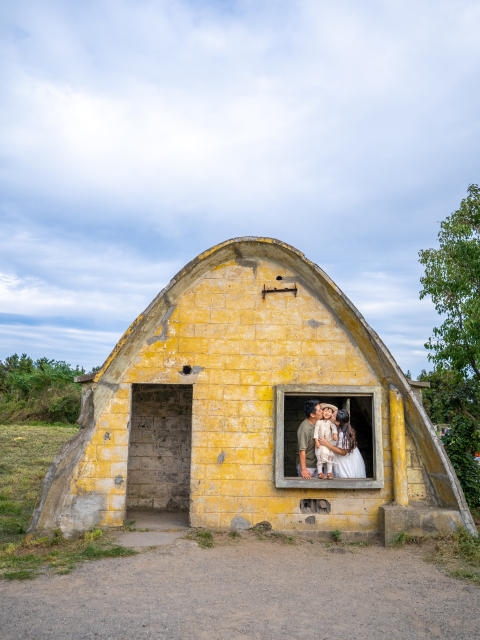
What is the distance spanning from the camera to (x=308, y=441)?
7.00 metres

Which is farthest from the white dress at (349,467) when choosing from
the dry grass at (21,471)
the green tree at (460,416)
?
the dry grass at (21,471)

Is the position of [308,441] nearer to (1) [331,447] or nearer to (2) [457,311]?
(1) [331,447]

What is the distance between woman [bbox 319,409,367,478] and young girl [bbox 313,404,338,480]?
7cm

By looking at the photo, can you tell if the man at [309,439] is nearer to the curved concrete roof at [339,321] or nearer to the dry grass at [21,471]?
the curved concrete roof at [339,321]

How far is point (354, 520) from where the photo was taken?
6.48m

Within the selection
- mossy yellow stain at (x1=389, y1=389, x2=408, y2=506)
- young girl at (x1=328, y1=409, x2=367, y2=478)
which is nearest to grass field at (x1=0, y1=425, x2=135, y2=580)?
young girl at (x1=328, y1=409, x2=367, y2=478)

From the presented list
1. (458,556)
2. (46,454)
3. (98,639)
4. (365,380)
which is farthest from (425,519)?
(46,454)

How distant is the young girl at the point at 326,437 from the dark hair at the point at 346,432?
0.11 m

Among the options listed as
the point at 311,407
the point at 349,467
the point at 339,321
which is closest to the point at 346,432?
the point at 349,467

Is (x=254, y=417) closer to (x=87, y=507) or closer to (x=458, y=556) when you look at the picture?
(x=87, y=507)

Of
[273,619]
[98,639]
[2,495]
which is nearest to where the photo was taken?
[98,639]

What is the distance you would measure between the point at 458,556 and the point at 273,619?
2.91 meters

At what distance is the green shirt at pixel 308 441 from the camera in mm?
6934

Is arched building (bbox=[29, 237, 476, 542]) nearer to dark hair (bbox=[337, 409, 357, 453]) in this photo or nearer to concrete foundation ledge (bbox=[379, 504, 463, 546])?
concrete foundation ledge (bbox=[379, 504, 463, 546])
